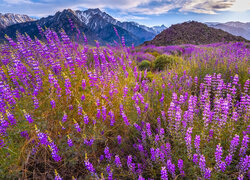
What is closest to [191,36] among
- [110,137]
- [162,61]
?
[162,61]

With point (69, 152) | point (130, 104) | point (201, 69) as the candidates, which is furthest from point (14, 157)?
point (201, 69)

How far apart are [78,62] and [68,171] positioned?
207cm

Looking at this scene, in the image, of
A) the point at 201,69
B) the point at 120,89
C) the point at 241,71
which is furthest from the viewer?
the point at 201,69

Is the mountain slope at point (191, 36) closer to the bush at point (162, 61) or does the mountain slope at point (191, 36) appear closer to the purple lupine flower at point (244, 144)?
the bush at point (162, 61)

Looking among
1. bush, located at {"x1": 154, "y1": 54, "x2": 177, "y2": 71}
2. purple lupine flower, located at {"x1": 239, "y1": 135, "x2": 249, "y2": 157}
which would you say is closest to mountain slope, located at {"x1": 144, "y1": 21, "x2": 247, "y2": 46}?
bush, located at {"x1": 154, "y1": 54, "x2": 177, "y2": 71}

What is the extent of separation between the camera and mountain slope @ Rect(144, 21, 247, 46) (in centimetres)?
3225

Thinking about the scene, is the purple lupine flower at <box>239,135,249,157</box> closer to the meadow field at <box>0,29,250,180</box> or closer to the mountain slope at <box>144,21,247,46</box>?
the meadow field at <box>0,29,250,180</box>

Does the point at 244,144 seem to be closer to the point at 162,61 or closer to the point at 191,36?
the point at 162,61

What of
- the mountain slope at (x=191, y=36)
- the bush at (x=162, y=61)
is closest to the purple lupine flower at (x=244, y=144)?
the bush at (x=162, y=61)

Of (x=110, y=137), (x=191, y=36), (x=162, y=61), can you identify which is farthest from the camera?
(x=191, y=36)

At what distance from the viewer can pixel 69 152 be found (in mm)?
2182

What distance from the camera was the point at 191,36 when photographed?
1347 inches

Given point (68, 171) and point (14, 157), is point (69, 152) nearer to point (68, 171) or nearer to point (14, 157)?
point (68, 171)

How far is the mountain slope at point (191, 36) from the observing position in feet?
106
